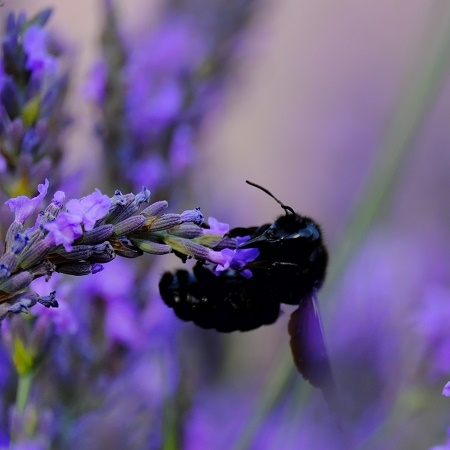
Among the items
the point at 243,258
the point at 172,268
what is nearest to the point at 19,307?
the point at 243,258

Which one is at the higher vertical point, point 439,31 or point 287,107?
point 439,31

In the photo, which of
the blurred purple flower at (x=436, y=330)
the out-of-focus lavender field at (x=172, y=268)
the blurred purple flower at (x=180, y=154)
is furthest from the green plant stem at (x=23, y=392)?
the blurred purple flower at (x=436, y=330)

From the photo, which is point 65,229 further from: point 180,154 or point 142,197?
point 180,154

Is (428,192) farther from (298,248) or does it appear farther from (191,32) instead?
(298,248)

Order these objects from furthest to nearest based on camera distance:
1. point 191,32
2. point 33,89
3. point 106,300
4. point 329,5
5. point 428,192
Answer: point 329,5 → point 428,192 → point 191,32 → point 106,300 → point 33,89

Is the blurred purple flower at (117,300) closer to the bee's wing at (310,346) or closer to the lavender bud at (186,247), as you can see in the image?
the bee's wing at (310,346)

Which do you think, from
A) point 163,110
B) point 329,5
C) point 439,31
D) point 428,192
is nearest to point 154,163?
point 163,110

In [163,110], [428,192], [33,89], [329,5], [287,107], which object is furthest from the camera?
[329,5]
